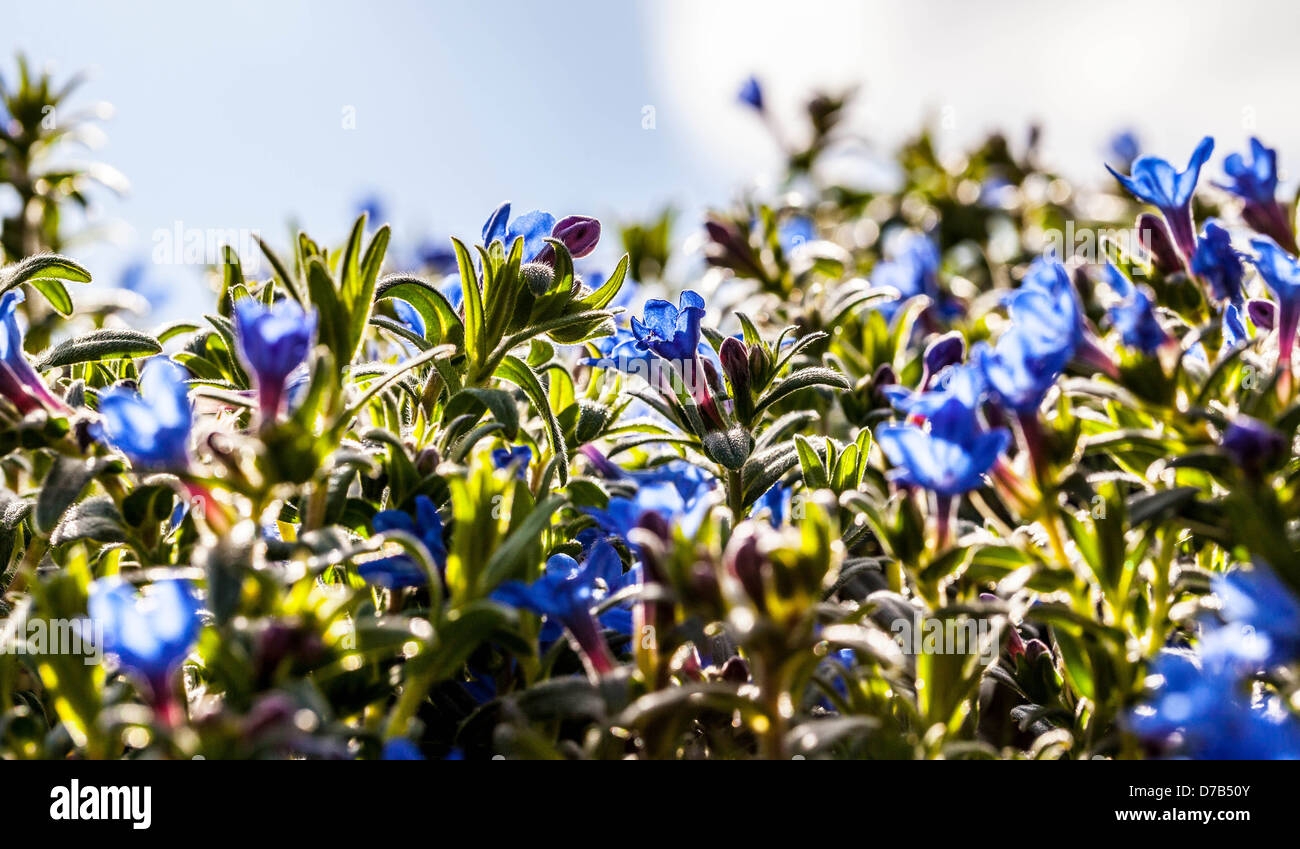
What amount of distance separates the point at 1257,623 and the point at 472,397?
121 centimetres

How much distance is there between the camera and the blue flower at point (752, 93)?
4.91 metres

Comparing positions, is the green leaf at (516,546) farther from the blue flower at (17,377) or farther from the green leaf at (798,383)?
the blue flower at (17,377)

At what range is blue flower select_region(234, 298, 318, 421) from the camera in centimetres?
138

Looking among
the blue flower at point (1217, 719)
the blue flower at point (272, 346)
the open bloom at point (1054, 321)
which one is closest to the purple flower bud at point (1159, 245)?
the open bloom at point (1054, 321)

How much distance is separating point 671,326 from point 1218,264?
1018 mm

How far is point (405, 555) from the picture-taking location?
1.50m

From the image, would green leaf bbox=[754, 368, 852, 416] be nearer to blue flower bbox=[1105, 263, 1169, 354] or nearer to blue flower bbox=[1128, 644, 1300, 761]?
blue flower bbox=[1105, 263, 1169, 354]

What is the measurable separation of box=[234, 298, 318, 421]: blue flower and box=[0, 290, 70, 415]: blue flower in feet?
1.55

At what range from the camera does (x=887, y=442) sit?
141cm

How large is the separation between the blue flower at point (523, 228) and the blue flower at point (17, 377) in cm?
83

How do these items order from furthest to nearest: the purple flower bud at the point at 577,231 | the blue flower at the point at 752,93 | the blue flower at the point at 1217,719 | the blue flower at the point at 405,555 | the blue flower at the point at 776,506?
the blue flower at the point at 752,93
the purple flower bud at the point at 577,231
the blue flower at the point at 776,506
the blue flower at the point at 405,555
the blue flower at the point at 1217,719

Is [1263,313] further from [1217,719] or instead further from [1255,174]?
[1217,719]
